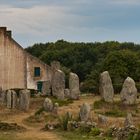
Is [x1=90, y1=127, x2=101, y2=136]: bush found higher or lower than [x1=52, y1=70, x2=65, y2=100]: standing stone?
lower

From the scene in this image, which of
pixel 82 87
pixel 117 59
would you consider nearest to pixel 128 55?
pixel 117 59

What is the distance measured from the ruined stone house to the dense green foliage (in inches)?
227

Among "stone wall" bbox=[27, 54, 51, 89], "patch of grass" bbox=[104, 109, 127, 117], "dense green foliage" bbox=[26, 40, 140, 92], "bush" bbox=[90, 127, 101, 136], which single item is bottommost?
"bush" bbox=[90, 127, 101, 136]

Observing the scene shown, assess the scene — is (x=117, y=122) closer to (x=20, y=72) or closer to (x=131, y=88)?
(x=131, y=88)

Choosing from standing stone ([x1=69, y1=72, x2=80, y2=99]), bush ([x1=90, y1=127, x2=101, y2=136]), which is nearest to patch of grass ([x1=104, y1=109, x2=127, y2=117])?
bush ([x1=90, y1=127, x2=101, y2=136])

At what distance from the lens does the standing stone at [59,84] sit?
5350 centimetres

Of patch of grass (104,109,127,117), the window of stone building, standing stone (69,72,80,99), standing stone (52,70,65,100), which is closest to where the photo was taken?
patch of grass (104,109,127,117)

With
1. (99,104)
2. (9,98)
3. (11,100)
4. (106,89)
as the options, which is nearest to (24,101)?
(11,100)

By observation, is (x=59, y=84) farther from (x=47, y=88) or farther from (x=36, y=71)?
(x=36, y=71)

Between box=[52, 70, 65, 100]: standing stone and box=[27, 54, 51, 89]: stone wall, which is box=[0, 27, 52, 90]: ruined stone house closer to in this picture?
box=[27, 54, 51, 89]: stone wall

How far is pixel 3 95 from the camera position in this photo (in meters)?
50.4

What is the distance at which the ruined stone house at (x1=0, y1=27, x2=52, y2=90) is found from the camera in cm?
6250

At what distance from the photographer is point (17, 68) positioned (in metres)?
63.3

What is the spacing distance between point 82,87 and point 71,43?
193 ft
